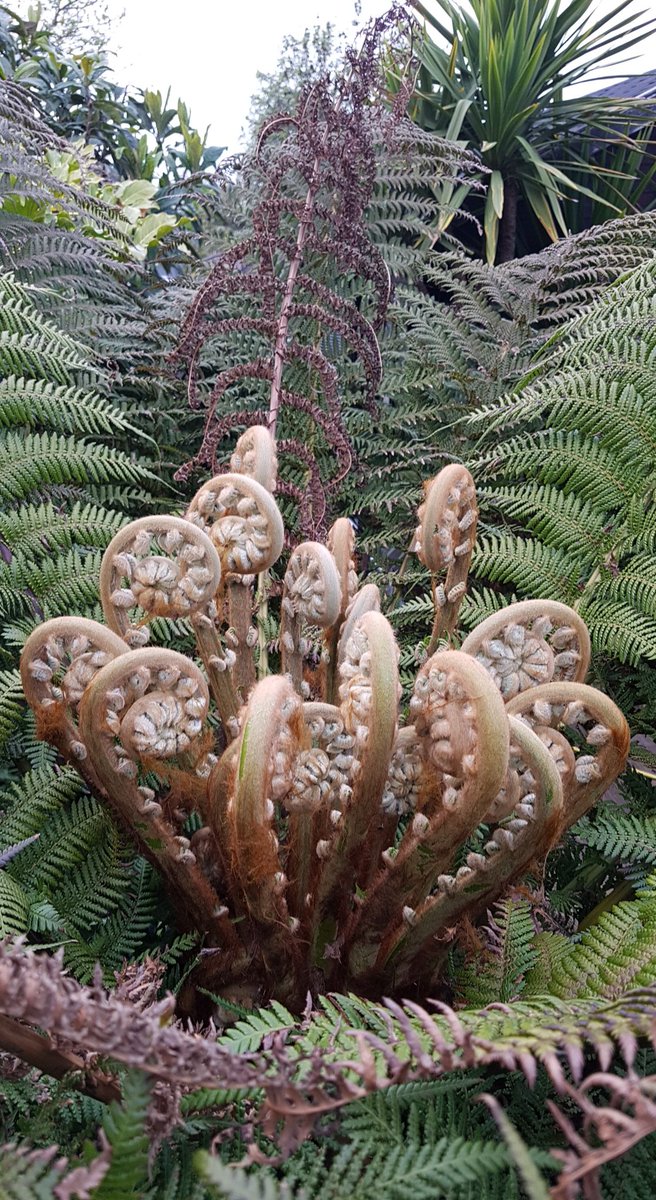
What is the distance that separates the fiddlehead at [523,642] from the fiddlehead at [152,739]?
0.72 ft

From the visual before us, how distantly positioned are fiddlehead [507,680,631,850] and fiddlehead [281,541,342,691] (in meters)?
0.16

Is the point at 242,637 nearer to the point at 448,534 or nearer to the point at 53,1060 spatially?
the point at 448,534

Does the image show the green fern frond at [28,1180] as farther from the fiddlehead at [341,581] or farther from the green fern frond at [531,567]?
the green fern frond at [531,567]

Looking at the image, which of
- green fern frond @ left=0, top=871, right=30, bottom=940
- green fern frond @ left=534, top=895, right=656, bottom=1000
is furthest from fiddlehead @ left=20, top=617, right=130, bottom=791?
green fern frond @ left=534, top=895, right=656, bottom=1000

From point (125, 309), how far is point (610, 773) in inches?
47.9

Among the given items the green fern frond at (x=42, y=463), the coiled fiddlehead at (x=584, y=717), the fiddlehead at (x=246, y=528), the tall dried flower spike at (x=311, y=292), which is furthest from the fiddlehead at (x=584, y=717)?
A: the green fern frond at (x=42, y=463)

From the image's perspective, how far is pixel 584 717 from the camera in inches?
26.8

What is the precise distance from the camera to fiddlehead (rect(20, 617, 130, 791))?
27.7 inches

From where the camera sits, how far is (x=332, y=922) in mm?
731

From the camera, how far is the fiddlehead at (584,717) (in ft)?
2.18

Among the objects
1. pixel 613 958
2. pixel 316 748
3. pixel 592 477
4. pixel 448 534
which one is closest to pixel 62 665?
pixel 316 748

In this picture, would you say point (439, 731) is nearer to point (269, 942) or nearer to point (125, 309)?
point (269, 942)

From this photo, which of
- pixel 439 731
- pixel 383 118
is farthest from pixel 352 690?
pixel 383 118

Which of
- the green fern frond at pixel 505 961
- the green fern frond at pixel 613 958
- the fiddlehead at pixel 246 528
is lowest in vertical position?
the green fern frond at pixel 505 961
